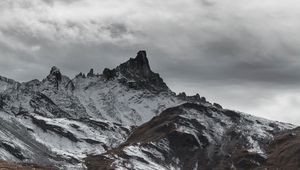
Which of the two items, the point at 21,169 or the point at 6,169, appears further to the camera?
the point at 21,169

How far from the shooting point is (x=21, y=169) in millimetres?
149625

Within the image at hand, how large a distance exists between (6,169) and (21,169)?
44.0 ft

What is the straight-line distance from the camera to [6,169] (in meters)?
136
